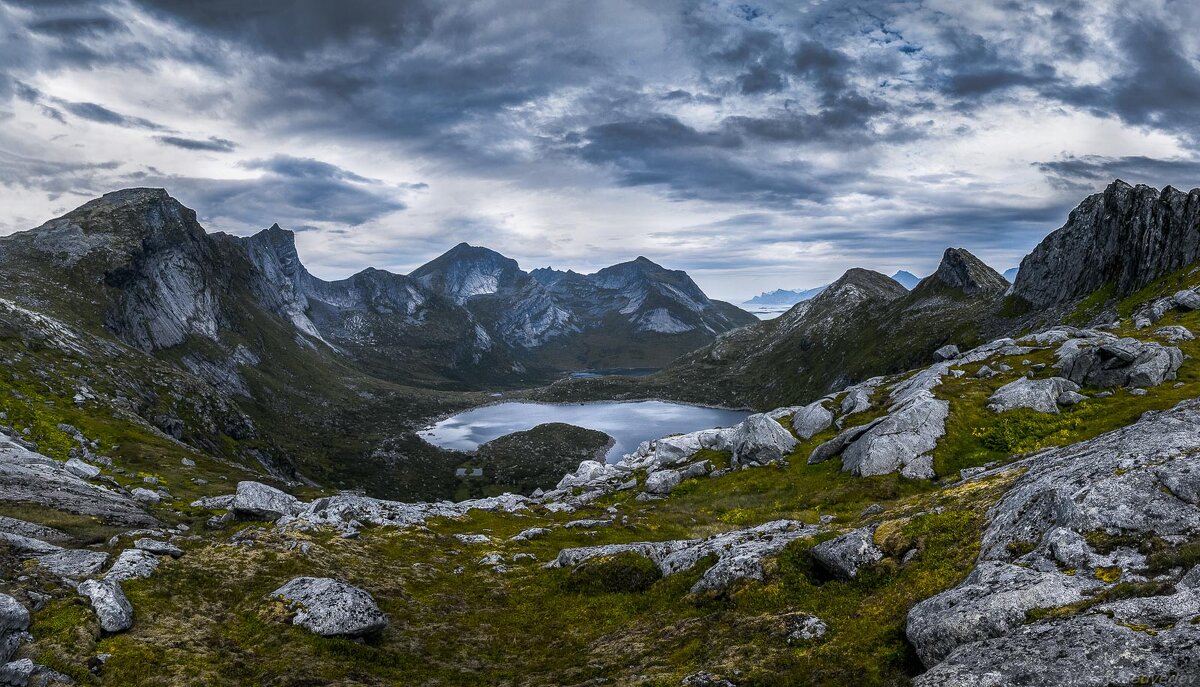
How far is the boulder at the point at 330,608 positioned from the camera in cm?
2350

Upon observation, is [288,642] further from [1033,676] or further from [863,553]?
[1033,676]

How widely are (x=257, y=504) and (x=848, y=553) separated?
149ft

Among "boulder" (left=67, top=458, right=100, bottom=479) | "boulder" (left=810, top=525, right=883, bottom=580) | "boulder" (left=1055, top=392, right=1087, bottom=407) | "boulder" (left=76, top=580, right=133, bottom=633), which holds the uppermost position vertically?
"boulder" (left=67, top=458, right=100, bottom=479)

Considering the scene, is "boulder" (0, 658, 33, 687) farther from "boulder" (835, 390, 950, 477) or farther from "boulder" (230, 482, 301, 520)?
"boulder" (835, 390, 950, 477)

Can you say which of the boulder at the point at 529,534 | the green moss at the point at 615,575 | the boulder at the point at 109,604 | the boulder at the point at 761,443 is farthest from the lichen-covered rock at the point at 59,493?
the boulder at the point at 761,443

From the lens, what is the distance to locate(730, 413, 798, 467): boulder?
6312cm

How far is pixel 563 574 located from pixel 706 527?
14.7m

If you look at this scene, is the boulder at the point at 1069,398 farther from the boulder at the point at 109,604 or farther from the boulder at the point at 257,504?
the boulder at the point at 257,504

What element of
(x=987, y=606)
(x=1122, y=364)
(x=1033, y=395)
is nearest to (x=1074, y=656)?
(x=987, y=606)

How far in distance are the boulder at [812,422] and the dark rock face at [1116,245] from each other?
111500mm

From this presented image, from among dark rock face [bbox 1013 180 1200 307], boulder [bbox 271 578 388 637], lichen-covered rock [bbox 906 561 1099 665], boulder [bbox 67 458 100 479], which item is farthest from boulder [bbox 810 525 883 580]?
dark rock face [bbox 1013 180 1200 307]

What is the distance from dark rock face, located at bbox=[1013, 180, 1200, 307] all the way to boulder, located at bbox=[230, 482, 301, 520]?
172 m

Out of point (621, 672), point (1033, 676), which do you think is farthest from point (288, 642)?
point (1033, 676)

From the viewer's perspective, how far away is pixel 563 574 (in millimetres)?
33375
